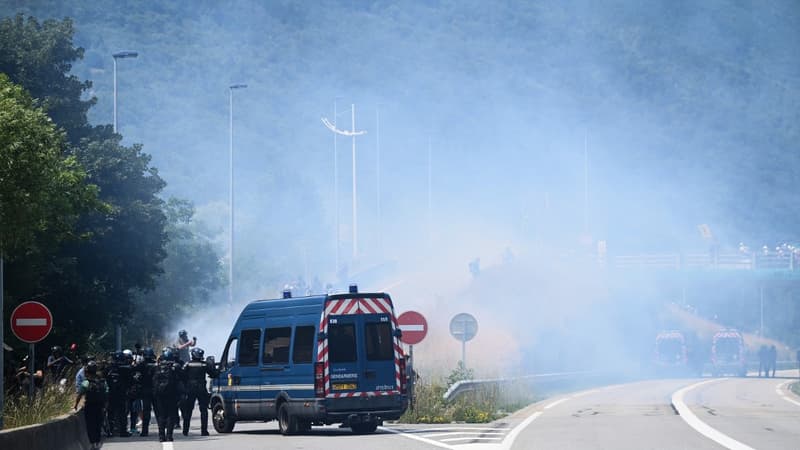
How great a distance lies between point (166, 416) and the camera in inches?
1056

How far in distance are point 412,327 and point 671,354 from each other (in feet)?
157

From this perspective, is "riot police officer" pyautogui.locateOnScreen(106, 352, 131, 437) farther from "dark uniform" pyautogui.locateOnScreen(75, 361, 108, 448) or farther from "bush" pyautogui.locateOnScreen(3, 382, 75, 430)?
"dark uniform" pyautogui.locateOnScreen(75, 361, 108, 448)

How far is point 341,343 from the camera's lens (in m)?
27.3

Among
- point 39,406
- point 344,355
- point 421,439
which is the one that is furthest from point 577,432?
point 39,406

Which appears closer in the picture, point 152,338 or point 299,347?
point 299,347

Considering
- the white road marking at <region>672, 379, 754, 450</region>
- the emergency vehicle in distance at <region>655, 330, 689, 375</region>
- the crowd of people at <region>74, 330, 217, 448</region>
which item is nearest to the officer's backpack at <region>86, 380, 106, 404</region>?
the crowd of people at <region>74, 330, 217, 448</region>

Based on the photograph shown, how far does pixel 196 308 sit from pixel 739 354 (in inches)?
1205

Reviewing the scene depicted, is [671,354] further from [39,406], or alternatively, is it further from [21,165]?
[21,165]

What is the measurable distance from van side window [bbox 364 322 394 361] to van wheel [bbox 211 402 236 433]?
11.5ft

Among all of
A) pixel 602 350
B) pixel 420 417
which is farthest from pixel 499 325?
pixel 420 417

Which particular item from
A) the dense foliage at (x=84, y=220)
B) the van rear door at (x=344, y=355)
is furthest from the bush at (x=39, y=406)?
the dense foliage at (x=84, y=220)

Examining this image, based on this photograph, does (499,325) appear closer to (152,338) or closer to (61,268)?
(152,338)

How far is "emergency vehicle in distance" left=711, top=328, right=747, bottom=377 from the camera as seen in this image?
77.4 m

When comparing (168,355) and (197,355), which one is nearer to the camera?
(197,355)
